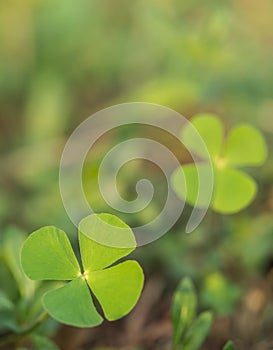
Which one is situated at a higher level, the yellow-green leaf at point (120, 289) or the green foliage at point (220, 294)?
the yellow-green leaf at point (120, 289)

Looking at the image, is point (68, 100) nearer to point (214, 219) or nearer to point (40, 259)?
point (214, 219)

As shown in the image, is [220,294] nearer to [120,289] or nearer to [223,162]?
[223,162]

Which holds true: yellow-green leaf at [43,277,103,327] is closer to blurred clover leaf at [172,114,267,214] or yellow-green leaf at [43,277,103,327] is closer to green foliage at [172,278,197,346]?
green foliage at [172,278,197,346]

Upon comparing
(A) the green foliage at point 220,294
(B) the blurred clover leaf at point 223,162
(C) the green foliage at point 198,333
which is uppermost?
(B) the blurred clover leaf at point 223,162

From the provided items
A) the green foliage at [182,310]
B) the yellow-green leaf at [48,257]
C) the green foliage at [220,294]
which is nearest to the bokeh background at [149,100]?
the green foliage at [220,294]

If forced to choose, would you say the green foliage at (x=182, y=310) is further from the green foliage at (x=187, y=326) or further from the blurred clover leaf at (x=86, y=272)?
the blurred clover leaf at (x=86, y=272)

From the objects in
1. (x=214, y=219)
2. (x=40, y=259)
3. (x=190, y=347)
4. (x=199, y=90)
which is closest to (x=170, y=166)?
(x=199, y=90)
